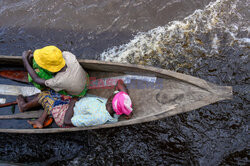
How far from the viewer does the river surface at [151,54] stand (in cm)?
363

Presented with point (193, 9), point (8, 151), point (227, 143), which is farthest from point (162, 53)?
point (8, 151)

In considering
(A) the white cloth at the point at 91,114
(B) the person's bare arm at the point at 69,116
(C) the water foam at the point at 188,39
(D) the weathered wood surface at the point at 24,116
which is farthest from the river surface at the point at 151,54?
(A) the white cloth at the point at 91,114

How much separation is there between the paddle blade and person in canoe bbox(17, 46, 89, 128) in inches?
16.0

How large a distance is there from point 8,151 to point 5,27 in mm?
3001

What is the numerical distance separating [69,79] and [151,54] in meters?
2.18

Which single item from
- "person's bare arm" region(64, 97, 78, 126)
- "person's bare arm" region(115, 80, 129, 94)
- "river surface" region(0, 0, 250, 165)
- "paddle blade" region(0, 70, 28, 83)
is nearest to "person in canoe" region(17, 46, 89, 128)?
"person's bare arm" region(64, 97, 78, 126)

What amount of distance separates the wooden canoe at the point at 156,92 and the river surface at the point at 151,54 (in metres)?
0.89

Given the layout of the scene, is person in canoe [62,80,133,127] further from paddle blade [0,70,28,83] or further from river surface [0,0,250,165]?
Answer: paddle blade [0,70,28,83]

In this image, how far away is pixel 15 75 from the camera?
377 cm

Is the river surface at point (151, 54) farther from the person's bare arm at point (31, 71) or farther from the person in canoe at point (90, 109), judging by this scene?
the person's bare arm at point (31, 71)

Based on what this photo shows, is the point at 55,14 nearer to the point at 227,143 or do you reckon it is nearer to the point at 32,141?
the point at 32,141

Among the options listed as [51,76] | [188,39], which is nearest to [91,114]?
[51,76]

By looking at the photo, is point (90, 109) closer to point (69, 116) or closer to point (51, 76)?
point (69, 116)

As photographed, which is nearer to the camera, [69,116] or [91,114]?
[91,114]
